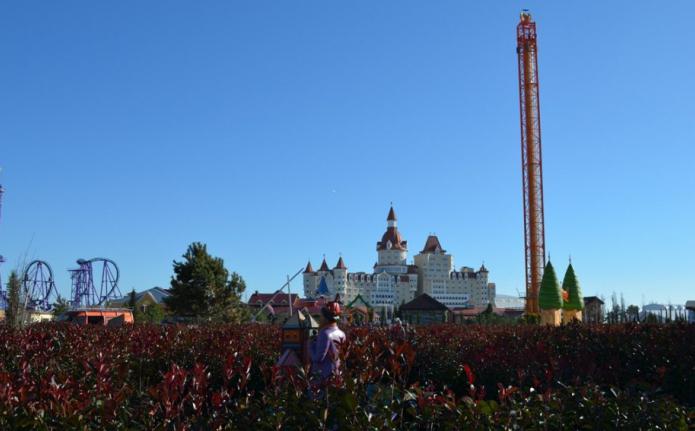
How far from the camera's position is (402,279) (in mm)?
143750

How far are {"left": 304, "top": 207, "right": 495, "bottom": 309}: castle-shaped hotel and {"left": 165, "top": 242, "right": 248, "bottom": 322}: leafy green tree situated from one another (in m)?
98.0

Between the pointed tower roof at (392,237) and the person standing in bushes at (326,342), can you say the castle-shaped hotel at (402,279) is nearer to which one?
the pointed tower roof at (392,237)

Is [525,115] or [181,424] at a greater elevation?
[525,115]

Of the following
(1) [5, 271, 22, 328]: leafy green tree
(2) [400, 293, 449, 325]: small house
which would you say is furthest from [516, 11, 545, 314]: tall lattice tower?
(1) [5, 271, 22, 328]: leafy green tree

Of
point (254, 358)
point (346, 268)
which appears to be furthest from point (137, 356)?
point (346, 268)

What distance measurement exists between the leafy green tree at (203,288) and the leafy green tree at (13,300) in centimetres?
2554

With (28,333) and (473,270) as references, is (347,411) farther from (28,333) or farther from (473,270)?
(473,270)

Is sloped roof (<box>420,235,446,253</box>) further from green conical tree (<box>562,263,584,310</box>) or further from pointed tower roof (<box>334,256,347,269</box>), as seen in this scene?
green conical tree (<box>562,263,584,310</box>)

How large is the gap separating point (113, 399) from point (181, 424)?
1.66ft

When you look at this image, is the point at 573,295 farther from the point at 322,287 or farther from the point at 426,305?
the point at 322,287

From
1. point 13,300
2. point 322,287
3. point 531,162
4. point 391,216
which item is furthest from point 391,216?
point 13,300

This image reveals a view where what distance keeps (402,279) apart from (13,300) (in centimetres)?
13074

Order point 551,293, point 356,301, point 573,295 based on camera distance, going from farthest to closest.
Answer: point 356,301
point 573,295
point 551,293

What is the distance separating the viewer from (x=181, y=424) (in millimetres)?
3195
